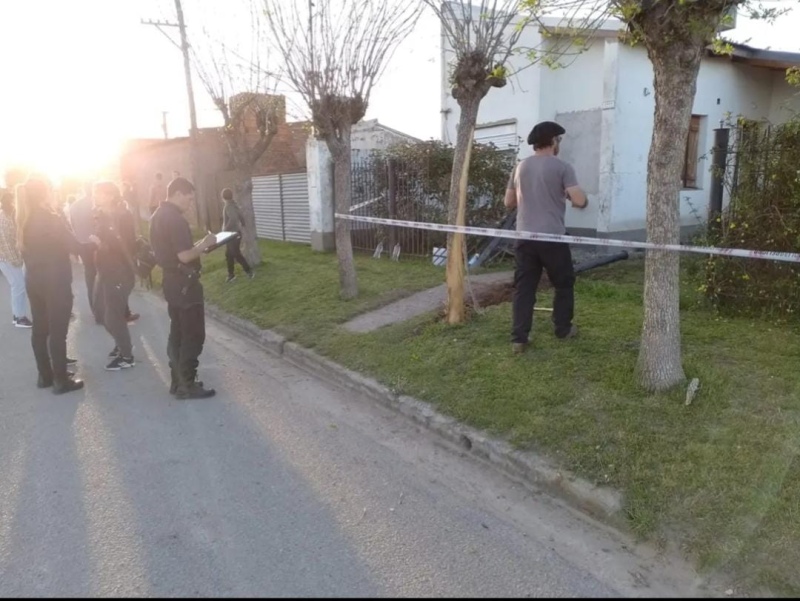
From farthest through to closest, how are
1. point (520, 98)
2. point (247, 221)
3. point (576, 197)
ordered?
1. point (520, 98)
2. point (247, 221)
3. point (576, 197)

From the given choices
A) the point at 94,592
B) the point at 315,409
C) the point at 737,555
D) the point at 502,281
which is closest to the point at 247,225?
the point at 502,281

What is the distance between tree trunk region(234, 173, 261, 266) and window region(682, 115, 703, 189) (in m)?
8.70

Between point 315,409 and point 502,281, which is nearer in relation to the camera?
point 315,409

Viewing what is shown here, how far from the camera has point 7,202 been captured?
7.57m

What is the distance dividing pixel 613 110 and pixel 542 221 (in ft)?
20.6

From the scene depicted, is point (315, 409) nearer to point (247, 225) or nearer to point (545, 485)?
point (545, 485)

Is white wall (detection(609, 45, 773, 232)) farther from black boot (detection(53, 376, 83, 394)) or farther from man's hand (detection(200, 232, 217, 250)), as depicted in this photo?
black boot (detection(53, 376, 83, 394))

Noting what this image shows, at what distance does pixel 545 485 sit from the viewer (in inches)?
138

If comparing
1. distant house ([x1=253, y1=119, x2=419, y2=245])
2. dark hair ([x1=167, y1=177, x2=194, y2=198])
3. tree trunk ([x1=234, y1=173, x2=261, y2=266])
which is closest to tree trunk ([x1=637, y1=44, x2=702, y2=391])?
dark hair ([x1=167, y1=177, x2=194, y2=198])

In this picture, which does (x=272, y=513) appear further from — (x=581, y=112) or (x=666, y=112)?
(x=581, y=112)

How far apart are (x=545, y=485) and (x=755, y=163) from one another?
409 centimetres

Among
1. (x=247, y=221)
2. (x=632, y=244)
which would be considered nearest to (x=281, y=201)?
(x=247, y=221)

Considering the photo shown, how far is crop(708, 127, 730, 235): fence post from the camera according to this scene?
607 cm

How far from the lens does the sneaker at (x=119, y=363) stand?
6109 millimetres
